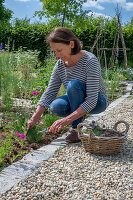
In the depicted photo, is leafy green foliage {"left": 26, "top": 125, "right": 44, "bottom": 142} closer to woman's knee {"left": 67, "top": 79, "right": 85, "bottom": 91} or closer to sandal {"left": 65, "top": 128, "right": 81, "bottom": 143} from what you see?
sandal {"left": 65, "top": 128, "right": 81, "bottom": 143}

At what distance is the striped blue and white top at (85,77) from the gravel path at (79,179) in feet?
1.48

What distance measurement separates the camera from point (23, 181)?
5.65ft

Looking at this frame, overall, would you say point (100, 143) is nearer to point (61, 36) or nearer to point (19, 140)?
point (19, 140)

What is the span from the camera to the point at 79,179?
1776 millimetres

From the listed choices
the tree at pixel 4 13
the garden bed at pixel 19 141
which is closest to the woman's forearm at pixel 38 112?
the garden bed at pixel 19 141

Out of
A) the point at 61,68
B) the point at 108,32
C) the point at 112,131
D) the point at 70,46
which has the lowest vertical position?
the point at 112,131

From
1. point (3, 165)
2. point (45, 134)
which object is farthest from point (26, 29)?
point (3, 165)

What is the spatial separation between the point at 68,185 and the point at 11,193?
388 millimetres

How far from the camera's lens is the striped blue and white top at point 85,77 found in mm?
2207

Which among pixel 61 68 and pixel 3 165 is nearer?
pixel 3 165

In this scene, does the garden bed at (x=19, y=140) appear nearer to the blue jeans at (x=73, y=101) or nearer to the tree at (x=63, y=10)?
the blue jeans at (x=73, y=101)

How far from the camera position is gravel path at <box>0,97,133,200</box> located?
1.58 meters

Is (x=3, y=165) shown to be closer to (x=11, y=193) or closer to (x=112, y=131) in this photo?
(x=11, y=193)

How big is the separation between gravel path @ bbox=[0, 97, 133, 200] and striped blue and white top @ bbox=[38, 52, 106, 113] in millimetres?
451
